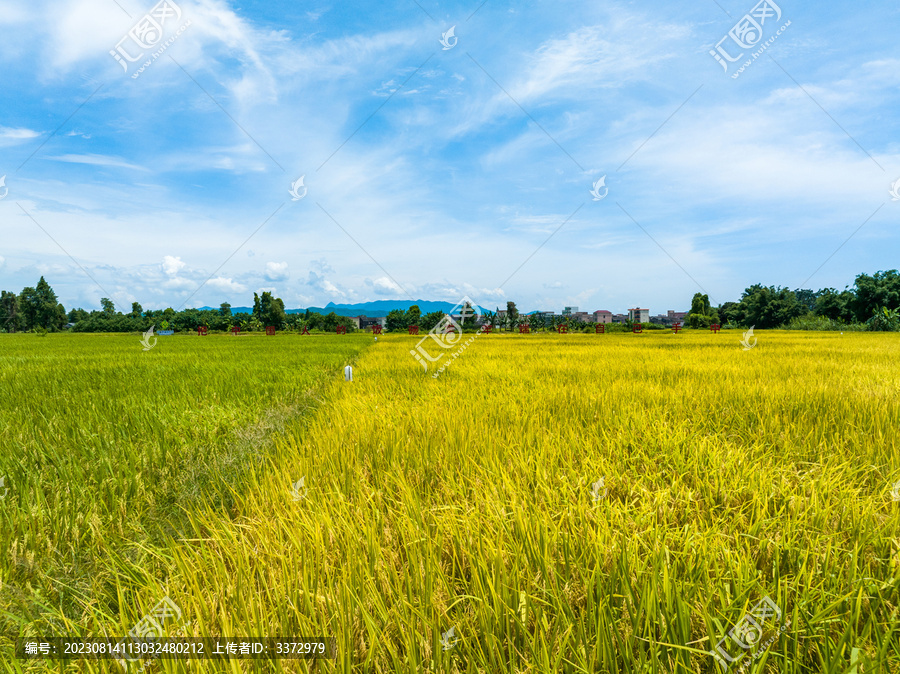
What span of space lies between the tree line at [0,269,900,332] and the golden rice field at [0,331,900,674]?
3366 centimetres

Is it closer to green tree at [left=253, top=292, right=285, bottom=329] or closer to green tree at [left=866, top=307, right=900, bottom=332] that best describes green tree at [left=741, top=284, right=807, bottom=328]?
green tree at [left=866, top=307, right=900, bottom=332]

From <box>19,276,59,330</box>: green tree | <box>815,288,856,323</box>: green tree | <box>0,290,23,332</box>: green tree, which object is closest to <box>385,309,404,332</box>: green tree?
<box>815,288,856,323</box>: green tree

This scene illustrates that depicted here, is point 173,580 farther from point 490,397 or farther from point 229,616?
point 490,397

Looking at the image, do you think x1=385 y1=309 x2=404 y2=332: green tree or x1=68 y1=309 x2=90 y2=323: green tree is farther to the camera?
x1=68 y1=309 x2=90 y2=323: green tree

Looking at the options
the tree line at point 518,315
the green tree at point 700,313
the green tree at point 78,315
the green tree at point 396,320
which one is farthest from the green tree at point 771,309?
the green tree at point 78,315

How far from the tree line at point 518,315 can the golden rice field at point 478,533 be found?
33.7m

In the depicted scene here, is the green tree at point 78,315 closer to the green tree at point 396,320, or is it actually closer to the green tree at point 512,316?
the green tree at point 396,320

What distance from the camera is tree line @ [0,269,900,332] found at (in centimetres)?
3256

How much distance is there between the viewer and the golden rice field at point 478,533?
99 centimetres

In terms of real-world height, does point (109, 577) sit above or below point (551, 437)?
below

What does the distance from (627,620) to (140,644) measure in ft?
4.08

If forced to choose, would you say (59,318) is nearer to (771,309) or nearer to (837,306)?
(771,309)

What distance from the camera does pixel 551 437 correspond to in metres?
2.45

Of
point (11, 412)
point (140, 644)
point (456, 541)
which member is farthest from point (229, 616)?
point (11, 412)
